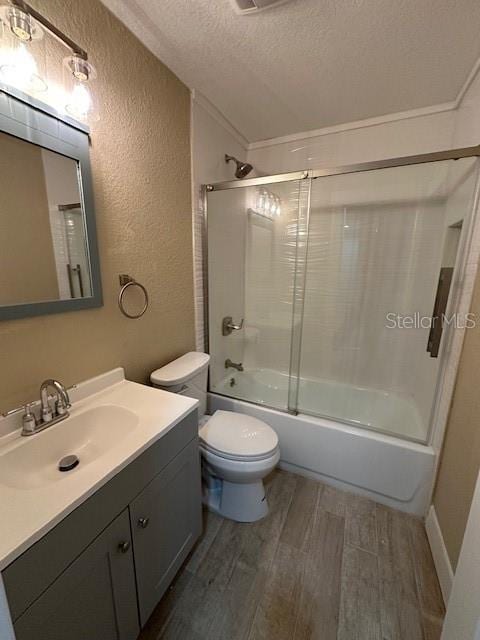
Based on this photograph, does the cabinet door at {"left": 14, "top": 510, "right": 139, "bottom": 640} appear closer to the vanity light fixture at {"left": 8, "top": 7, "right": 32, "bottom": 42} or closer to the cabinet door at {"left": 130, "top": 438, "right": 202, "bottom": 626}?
the cabinet door at {"left": 130, "top": 438, "right": 202, "bottom": 626}

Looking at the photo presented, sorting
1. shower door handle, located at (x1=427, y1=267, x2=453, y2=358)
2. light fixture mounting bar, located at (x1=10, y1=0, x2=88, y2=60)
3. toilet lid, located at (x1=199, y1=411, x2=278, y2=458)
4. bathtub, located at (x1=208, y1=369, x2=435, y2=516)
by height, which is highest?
light fixture mounting bar, located at (x1=10, y1=0, x2=88, y2=60)

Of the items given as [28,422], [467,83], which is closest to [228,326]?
[28,422]

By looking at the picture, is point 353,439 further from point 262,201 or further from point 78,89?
point 78,89

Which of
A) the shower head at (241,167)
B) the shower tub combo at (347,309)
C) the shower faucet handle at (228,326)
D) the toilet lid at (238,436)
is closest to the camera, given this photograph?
the toilet lid at (238,436)

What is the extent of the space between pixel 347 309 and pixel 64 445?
196 centimetres

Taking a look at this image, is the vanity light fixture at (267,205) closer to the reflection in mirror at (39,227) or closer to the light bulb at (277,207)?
the light bulb at (277,207)

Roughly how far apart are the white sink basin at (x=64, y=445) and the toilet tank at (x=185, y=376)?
12.1 inches

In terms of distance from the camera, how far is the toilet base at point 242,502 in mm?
1444

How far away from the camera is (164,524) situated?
101 centimetres

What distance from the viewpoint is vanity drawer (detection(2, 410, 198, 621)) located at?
55 centimetres

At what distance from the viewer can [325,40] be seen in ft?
3.97

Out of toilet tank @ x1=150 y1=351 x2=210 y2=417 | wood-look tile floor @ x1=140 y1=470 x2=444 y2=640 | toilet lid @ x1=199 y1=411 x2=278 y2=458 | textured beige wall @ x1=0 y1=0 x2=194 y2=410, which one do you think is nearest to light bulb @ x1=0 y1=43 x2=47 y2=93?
textured beige wall @ x1=0 y1=0 x2=194 y2=410

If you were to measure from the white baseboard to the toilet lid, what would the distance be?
827 mm

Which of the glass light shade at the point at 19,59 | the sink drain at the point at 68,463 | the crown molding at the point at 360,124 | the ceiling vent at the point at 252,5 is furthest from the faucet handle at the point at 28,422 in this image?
the crown molding at the point at 360,124
